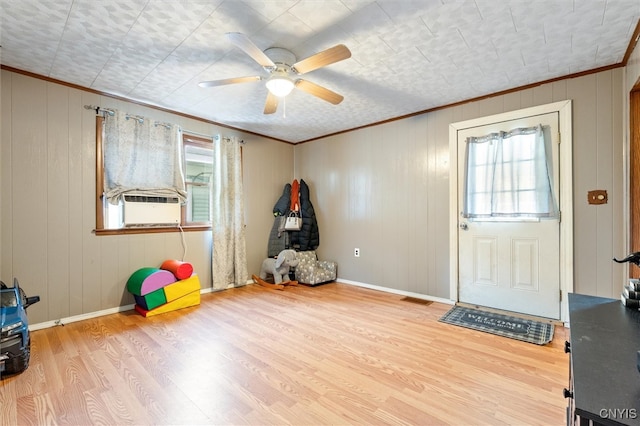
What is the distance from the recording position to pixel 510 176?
2.77 meters

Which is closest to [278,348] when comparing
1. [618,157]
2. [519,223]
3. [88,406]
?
[88,406]

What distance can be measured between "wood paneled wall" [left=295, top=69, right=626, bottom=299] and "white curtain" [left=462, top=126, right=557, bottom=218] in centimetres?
22

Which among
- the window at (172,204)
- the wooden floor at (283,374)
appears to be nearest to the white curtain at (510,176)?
the wooden floor at (283,374)

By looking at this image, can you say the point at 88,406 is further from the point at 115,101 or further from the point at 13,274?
the point at 115,101

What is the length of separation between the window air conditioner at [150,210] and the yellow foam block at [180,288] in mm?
728

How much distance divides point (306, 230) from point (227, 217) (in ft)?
3.96

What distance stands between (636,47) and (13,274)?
5.14m

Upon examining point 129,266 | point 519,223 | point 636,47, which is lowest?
point 129,266

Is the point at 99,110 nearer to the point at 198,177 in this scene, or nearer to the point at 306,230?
the point at 198,177

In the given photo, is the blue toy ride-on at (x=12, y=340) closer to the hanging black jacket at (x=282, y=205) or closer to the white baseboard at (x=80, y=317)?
the white baseboard at (x=80, y=317)

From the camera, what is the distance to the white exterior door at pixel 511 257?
2.58 metres

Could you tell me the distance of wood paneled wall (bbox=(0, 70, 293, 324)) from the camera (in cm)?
236

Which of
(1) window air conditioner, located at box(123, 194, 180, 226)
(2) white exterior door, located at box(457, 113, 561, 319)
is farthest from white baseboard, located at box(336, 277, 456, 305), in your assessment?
(1) window air conditioner, located at box(123, 194, 180, 226)

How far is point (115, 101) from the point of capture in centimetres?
291
